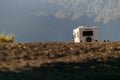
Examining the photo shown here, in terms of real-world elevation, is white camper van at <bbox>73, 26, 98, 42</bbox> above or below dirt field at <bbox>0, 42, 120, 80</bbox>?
above

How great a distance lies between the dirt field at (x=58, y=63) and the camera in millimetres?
18609

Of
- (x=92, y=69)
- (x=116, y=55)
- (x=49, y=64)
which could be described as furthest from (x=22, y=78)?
(x=116, y=55)

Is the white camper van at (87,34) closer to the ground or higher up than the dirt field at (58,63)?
higher up

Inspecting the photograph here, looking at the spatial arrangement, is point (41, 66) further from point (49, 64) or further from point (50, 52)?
point (50, 52)

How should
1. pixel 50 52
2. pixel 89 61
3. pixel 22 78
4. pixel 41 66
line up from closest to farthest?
pixel 22 78
pixel 41 66
pixel 89 61
pixel 50 52

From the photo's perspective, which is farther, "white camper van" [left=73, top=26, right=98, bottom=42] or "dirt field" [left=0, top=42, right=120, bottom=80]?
"white camper van" [left=73, top=26, right=98, bottom=42]

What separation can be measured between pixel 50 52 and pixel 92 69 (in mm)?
3505

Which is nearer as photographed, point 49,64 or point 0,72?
point 0,72

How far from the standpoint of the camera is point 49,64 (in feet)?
65.5

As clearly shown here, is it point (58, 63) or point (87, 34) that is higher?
point (87, 34)

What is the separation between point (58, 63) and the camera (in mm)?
20219

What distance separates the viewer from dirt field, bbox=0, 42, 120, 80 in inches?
733

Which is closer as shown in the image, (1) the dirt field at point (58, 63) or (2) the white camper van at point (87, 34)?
(1) the dirt field at point (58, 63)

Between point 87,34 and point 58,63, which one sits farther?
point 87,34
